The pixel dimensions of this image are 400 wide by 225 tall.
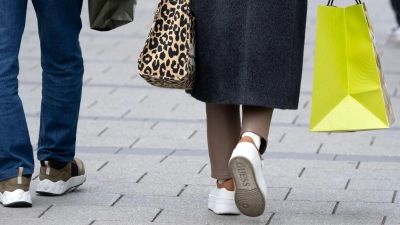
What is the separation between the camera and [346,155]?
5.08 m

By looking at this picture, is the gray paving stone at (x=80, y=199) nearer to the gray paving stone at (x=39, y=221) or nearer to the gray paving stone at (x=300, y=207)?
the gray paving stone at (x=39, y=221)

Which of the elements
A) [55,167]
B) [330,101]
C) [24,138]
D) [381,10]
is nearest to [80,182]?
[55,167]

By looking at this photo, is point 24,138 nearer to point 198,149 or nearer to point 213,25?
point 213,25

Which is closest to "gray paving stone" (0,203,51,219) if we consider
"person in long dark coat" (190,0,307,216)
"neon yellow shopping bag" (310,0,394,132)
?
"person in long dark coat" (190,0,307,216)

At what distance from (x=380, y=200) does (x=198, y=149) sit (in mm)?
1393

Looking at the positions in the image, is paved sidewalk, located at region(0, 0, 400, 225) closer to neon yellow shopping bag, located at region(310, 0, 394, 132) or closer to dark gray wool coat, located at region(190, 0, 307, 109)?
neon yellow shopping bag, located at region(310, 0, 394, 132)

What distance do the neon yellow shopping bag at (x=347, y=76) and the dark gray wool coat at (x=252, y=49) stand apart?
0.11 metres

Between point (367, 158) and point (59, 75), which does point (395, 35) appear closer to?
point (367, 158)

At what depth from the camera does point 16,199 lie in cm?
394

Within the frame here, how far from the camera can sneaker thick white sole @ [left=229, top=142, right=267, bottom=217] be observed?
11.4ft

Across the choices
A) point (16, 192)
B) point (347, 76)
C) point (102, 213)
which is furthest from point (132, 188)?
point (347, 76)

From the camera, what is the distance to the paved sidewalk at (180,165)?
3889 mm

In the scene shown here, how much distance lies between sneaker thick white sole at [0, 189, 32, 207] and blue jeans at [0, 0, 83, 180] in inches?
3.1

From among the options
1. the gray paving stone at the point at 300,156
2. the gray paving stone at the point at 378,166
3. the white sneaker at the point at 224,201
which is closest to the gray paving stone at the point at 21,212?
the white sneaker at the point at 224,201
